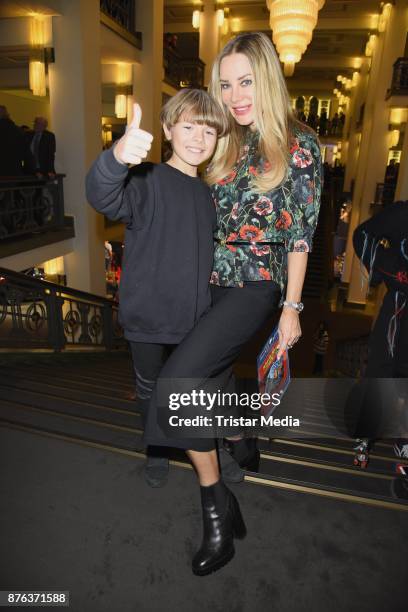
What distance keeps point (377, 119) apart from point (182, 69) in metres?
6.54

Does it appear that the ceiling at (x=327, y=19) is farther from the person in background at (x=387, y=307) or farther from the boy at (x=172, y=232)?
the boy at (x=172, y=232)

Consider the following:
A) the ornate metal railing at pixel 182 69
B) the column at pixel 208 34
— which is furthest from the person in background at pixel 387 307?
the column at pixel 208 34

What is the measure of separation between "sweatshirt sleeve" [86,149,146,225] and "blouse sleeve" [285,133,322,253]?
596 millimetres

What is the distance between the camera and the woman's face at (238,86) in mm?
1543

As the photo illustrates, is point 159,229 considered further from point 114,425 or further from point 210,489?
point 114,425

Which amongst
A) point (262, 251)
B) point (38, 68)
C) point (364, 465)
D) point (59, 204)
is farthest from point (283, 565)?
point (38, 68)

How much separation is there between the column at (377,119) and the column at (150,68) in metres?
7.31

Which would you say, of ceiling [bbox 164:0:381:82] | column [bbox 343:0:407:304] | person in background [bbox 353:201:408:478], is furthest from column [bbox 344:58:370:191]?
person in background [bbox 353:201:408:478]

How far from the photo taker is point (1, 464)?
194cm

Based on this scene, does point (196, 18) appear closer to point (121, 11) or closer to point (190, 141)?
point (121, 11)

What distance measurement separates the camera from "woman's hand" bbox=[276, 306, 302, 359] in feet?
5.38

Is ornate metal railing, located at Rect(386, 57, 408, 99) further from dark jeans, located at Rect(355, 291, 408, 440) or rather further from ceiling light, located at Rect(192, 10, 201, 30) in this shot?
dark jeans, located at Rect(355, 291, 408, 440)

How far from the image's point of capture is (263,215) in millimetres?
1595

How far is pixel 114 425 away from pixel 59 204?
5818 millimetres
